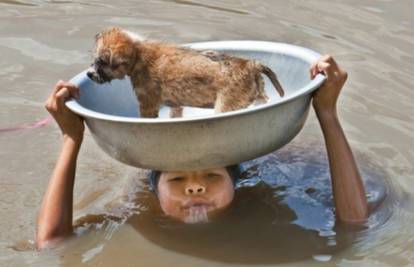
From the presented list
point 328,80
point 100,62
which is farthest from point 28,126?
point 328,80

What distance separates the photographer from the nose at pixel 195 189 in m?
3.50

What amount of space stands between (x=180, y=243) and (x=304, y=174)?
83 centimetres

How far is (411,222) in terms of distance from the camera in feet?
12.2

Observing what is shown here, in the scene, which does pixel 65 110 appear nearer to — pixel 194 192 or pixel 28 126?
pixel 194 192

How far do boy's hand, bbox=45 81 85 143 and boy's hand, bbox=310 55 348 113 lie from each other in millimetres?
904

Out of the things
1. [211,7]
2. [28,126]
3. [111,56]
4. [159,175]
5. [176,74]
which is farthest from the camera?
[211,7]

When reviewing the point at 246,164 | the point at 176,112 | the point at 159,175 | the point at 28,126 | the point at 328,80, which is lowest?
the point at 28,126

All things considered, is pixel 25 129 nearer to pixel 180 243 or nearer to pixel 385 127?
pixel 180 243

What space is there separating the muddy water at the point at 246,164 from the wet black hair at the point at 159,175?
65 mm

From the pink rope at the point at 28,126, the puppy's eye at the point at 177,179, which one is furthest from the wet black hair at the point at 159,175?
the pink rope at the point at 28,126

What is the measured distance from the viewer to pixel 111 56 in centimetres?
320

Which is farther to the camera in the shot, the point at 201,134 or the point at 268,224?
the point at 268,224

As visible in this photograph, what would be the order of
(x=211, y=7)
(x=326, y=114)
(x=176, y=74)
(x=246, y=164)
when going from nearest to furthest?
(x=176, y=74) → (x=326, y=114) → (x=246, y=164) → (x=211, y=7)

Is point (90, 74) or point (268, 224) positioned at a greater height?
point (90, 74)
